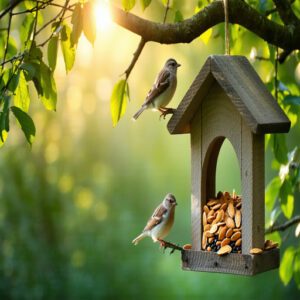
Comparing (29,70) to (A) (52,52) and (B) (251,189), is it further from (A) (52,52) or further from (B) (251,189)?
(B) (251,189)

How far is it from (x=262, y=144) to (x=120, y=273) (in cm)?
705

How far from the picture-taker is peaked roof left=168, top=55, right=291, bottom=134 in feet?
7.93

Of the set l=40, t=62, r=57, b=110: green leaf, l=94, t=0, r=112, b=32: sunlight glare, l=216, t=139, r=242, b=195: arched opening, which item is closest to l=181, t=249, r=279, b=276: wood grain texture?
l=40, t=62, r=57, b=110: green leaf

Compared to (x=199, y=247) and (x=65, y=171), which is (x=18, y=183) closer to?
(x=65, y=171)

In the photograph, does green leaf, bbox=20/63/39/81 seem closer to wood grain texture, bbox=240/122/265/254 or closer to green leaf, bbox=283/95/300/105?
wood grain texture, bbox=240/122/265/254

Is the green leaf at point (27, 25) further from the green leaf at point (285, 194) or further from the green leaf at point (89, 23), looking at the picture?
the green leaf at point (285, 194)

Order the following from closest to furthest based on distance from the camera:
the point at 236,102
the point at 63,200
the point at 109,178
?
1. the point at 236,102
2. the point at 63,200
3. the point at 109,178

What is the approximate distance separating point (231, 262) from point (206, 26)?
768 millimetres

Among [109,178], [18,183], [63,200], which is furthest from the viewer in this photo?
[109,178]

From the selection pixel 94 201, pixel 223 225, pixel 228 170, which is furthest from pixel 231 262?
pixel 228 170

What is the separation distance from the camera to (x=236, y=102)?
2457 millimetres

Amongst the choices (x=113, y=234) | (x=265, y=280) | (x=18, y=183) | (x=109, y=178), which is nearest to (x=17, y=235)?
(x=18, y=183)

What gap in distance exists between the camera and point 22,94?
232 cm

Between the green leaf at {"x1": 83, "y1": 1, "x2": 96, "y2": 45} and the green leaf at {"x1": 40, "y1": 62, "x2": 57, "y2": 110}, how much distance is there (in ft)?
0.69
